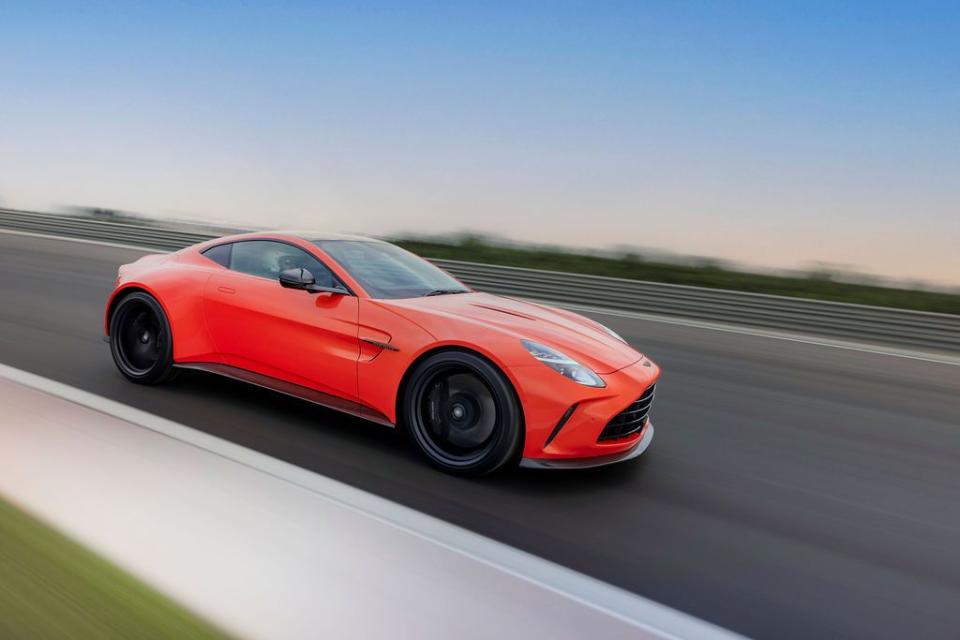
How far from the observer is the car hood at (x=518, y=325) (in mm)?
4047

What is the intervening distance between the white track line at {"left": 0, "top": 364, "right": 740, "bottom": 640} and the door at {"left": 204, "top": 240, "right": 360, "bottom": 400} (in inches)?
64.3

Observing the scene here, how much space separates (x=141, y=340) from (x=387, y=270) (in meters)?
1.97

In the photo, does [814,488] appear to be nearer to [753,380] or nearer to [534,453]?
[534,453]

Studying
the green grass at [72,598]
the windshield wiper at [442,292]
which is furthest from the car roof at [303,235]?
the green grass at [72,598]

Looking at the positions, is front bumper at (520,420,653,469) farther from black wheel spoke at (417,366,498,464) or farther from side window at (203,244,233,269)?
side window at (203,244,233,269)

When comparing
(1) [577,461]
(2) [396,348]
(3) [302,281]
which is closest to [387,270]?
(3) [302,281]

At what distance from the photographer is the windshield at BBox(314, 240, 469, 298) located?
4602mm

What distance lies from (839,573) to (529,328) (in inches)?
74.3

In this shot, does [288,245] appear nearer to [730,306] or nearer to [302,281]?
[302,281]

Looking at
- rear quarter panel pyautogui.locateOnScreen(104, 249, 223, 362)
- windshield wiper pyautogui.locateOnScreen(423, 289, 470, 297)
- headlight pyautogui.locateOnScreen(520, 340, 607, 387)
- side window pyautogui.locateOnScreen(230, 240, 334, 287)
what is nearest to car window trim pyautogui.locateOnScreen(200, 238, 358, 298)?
side window pyautogui.locateOnScreen(230, 240, 334, 287)

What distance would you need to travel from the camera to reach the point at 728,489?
4.21 metres

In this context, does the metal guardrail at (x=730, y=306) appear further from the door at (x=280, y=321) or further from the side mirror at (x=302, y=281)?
the side mirror at (x=302, y=281)

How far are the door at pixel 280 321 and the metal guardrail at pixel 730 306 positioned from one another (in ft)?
23.8

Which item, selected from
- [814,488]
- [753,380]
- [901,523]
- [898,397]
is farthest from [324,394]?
[898,397]
